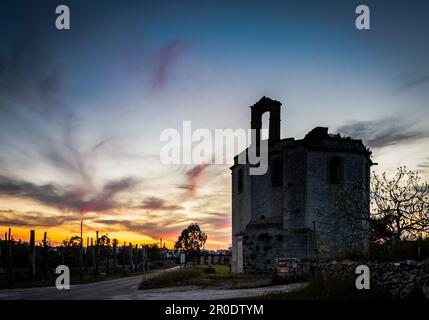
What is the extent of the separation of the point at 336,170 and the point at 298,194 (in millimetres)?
3116

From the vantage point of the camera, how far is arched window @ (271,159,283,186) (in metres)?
28.9

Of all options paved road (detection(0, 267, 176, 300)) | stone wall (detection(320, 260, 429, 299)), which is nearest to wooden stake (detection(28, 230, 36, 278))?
paved road (detection(0, 267, 176, 300))

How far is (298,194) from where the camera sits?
27594mm

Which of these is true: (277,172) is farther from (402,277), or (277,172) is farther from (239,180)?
(402,277)

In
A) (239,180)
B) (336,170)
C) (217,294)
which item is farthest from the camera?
(239,180)

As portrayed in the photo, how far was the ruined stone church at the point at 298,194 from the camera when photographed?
89.5 ft

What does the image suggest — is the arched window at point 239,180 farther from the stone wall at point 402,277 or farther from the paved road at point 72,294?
the stone wall at point 402,277

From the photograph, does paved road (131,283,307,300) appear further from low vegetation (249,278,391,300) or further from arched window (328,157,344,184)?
arched window (328,157,344,184)

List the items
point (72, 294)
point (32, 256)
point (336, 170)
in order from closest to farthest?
point (72, 294) < point (336, 170) < point (32, 256)

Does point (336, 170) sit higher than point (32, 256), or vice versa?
point (336, 170)

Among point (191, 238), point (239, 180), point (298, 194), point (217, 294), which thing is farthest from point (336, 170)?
point (191, 238)
